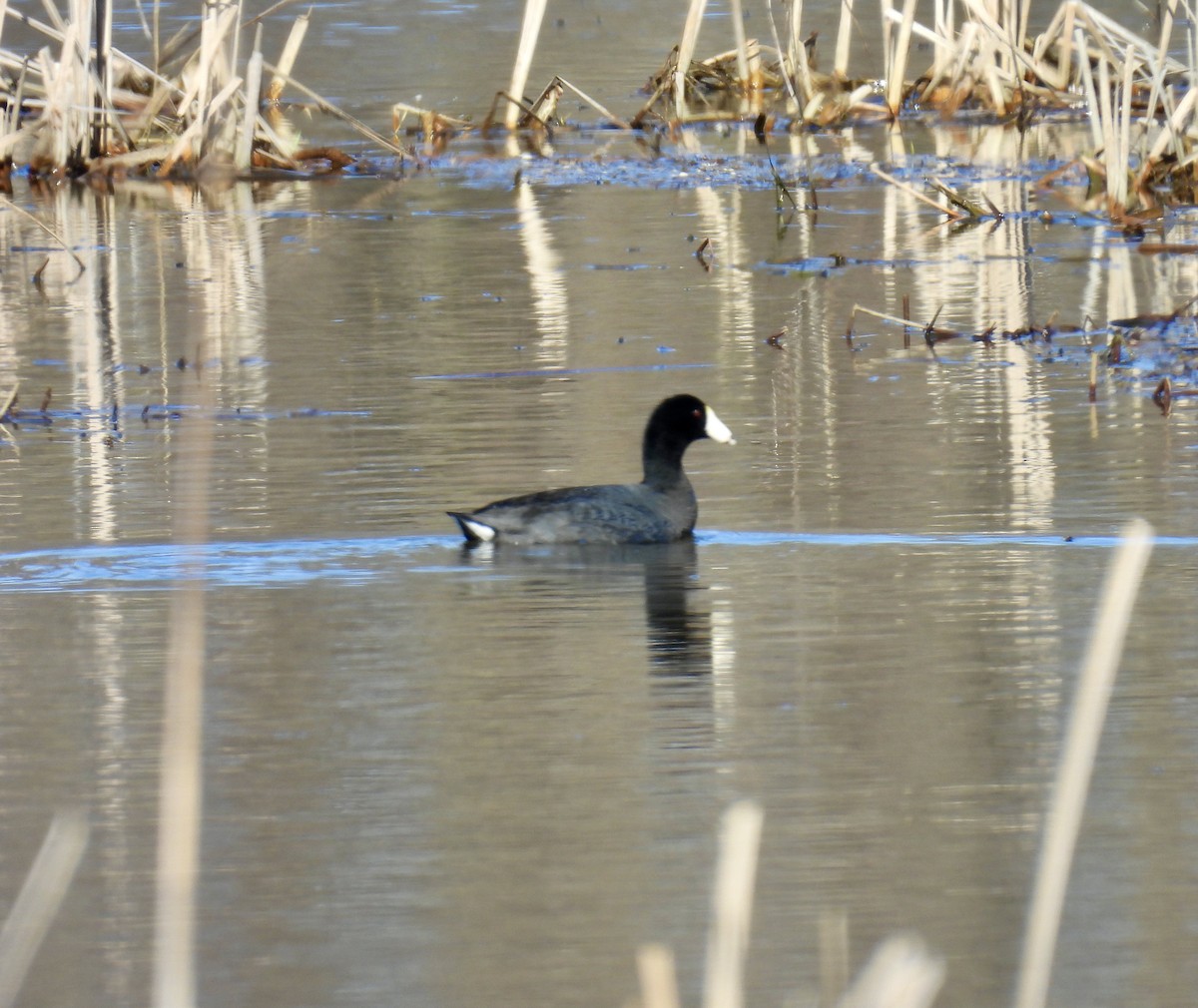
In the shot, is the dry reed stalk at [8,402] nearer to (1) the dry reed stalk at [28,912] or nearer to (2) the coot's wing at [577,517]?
(2) the coot's wing at [577,517]

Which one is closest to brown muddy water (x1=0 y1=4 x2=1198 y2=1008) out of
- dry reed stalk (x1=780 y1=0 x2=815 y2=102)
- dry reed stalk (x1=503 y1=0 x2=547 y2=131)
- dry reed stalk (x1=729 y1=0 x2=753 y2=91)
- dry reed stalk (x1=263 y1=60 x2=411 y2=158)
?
dry reed stalk (x1=263 y1=60 x2=411 y2=158)

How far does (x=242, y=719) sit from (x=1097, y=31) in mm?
12139

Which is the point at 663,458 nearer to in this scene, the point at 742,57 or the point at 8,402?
the point at 8,402

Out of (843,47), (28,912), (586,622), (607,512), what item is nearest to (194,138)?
(843,47)

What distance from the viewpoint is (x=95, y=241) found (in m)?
18.2

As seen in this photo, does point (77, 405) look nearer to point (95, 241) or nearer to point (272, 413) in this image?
point (272, 413)

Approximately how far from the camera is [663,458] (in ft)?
31.2

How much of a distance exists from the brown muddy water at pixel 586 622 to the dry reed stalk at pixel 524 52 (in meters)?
5.63

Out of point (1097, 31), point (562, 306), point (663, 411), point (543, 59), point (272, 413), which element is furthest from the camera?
point (543, 59)

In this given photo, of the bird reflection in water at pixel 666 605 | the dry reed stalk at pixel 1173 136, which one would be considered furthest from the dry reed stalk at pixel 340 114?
the bird reflection in water at pixel 666 605

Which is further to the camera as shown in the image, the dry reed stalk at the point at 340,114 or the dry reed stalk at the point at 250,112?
the dry reed stalk at the point at 340,114

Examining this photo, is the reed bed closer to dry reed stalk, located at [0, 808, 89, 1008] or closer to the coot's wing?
the coot's wing

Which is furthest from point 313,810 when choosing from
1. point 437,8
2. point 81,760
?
point 437,8

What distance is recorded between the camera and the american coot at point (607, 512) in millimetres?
8945
